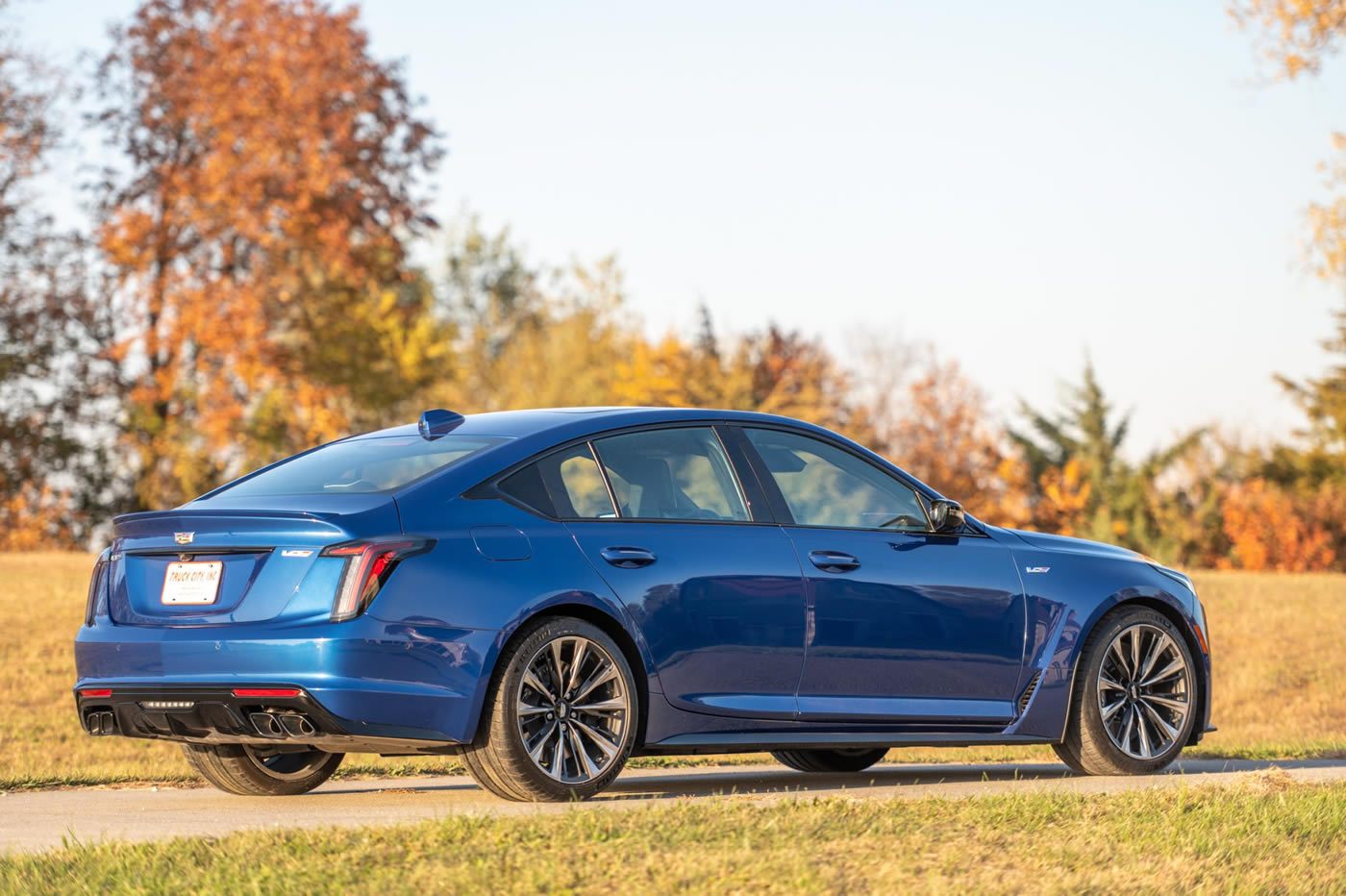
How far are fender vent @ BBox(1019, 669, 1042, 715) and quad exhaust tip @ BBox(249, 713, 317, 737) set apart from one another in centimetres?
352

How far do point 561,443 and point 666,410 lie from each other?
2.36ft

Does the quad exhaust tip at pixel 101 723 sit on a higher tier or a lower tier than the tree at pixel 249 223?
lower

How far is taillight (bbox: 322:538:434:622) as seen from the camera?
21.5 feet

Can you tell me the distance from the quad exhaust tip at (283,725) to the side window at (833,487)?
245 centimetres

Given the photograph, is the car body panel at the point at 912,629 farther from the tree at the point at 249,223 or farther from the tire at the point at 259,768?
the tree at the point at 249,223

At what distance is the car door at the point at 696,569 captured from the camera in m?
7.27

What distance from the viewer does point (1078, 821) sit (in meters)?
6.41

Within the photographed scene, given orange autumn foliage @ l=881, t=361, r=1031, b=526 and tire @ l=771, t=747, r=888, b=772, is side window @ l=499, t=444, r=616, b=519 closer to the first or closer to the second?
tire @ l=771, t=747, r=888, b=772

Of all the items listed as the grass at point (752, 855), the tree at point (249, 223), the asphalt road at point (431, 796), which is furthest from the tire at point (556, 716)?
the tree at point (249, 223)

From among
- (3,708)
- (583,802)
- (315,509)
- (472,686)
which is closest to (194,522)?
(315,509)

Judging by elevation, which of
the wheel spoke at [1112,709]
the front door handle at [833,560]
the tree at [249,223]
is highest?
the tree at [249,223]

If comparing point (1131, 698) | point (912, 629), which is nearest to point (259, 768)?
point (912, 629)

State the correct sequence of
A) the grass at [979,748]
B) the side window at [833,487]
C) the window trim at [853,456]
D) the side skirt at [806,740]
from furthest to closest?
the grass at [979,748] < the side window at [833,487] < the window trim at [853,456] < the side skirt at [806,740]

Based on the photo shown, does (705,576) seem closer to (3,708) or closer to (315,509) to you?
(315,509)
